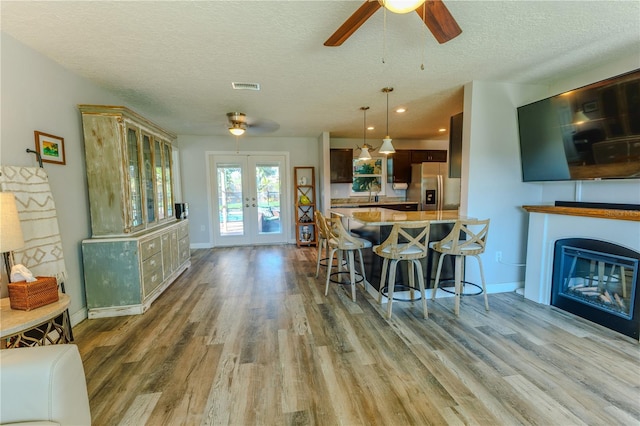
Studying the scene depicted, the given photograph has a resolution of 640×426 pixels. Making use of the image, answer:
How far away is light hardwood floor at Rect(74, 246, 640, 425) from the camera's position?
1.55 metres

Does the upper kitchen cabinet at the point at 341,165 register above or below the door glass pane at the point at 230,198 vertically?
above

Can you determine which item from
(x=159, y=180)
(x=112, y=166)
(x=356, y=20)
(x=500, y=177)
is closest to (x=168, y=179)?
(x=159, y=180)

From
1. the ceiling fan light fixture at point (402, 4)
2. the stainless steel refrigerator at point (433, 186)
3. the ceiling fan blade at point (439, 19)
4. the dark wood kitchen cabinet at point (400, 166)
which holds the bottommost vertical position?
the stainless steel refrigerator at point (433, 186)

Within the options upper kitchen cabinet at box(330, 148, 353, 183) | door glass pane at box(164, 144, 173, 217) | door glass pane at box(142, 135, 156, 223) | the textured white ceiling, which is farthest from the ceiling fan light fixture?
upper kitchen cabinet at box(330, 148, 353, 183)

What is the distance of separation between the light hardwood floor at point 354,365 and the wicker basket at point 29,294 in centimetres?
64

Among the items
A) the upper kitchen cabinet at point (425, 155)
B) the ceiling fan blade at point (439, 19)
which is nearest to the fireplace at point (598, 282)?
the ceiling fan blade at point (439, 19)

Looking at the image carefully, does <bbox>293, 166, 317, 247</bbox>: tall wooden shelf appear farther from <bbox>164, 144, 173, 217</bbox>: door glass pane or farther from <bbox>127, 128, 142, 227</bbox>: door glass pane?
<bbox>127, 128, 142, 227</bbox>: door glass pane

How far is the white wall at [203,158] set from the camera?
18.6ft

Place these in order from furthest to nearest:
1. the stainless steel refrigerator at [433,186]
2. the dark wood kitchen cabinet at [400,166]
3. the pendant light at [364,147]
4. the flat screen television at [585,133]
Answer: the dark wood kitchen cabinet at [400,166] < the stainless steel refrigerator at [433,186] < the pendant light at [364,147] < the flat screen television at [585,133]

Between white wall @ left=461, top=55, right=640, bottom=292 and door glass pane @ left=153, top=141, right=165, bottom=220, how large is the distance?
12.5 feet

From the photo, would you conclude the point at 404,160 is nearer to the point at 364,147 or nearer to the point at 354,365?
the point at 364,147

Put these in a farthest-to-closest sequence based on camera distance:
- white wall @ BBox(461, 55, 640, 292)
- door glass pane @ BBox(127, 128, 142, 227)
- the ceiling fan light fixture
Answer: white wall @ BBox(461, 55, 640, 292)
door glass pane @ BBox(127, 128, 142, 227)
the ceiling fan light fixture

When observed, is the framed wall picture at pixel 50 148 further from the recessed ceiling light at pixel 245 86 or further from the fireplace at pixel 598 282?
the fireplace at pixel 598 282

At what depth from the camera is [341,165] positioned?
6.00m
